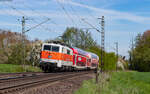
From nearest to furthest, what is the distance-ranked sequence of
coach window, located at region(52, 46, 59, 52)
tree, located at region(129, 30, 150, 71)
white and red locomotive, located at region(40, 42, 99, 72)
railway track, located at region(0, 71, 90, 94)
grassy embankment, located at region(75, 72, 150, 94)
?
railway track, located at region(0, 71, 90, 94), grassy embankment, located at region(75, 72, 150, 94), white and red locomotive, located at region(40, 42, 99, 72), coach window, located at region(52, 46, 59, 52), tree, located at region(129, 30, 150, 71)

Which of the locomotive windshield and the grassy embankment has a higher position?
the locomotive windshield

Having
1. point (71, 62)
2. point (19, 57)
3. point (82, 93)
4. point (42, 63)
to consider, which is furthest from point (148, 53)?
point (82, 93)

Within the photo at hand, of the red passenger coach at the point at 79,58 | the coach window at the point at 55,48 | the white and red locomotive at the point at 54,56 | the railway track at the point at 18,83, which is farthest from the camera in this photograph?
the red passenger coach at the point at 79,58

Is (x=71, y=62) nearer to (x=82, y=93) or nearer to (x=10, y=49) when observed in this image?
(x=82, y=93)

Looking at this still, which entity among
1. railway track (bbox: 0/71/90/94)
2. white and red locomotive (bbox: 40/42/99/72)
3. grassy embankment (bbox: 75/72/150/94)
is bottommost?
grassy embankment (bbox: 75/72/150/94)

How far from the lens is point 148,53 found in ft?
240

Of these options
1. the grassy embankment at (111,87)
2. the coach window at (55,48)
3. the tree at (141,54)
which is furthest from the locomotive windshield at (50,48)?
the tree at (141,54)

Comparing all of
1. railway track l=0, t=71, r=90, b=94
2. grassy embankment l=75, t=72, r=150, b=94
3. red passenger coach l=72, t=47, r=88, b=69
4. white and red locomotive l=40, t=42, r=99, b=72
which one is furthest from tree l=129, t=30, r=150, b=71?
railway track l=0, t=71, r=90, b=94

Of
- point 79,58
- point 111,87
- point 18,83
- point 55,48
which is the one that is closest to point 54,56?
point 55,48

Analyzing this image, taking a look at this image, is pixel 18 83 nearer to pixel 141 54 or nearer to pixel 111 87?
pixel 111 87

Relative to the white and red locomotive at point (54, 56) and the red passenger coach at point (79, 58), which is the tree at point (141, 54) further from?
the white and red locomotive at point (54, 56)

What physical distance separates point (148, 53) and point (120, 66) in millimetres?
15414

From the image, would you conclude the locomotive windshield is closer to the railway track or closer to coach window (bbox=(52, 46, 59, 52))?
coach window (bbox=(52, 46, 59, 52))

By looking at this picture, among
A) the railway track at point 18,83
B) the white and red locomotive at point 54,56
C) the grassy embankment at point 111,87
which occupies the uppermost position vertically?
the white and red locomotive at point 54,56
